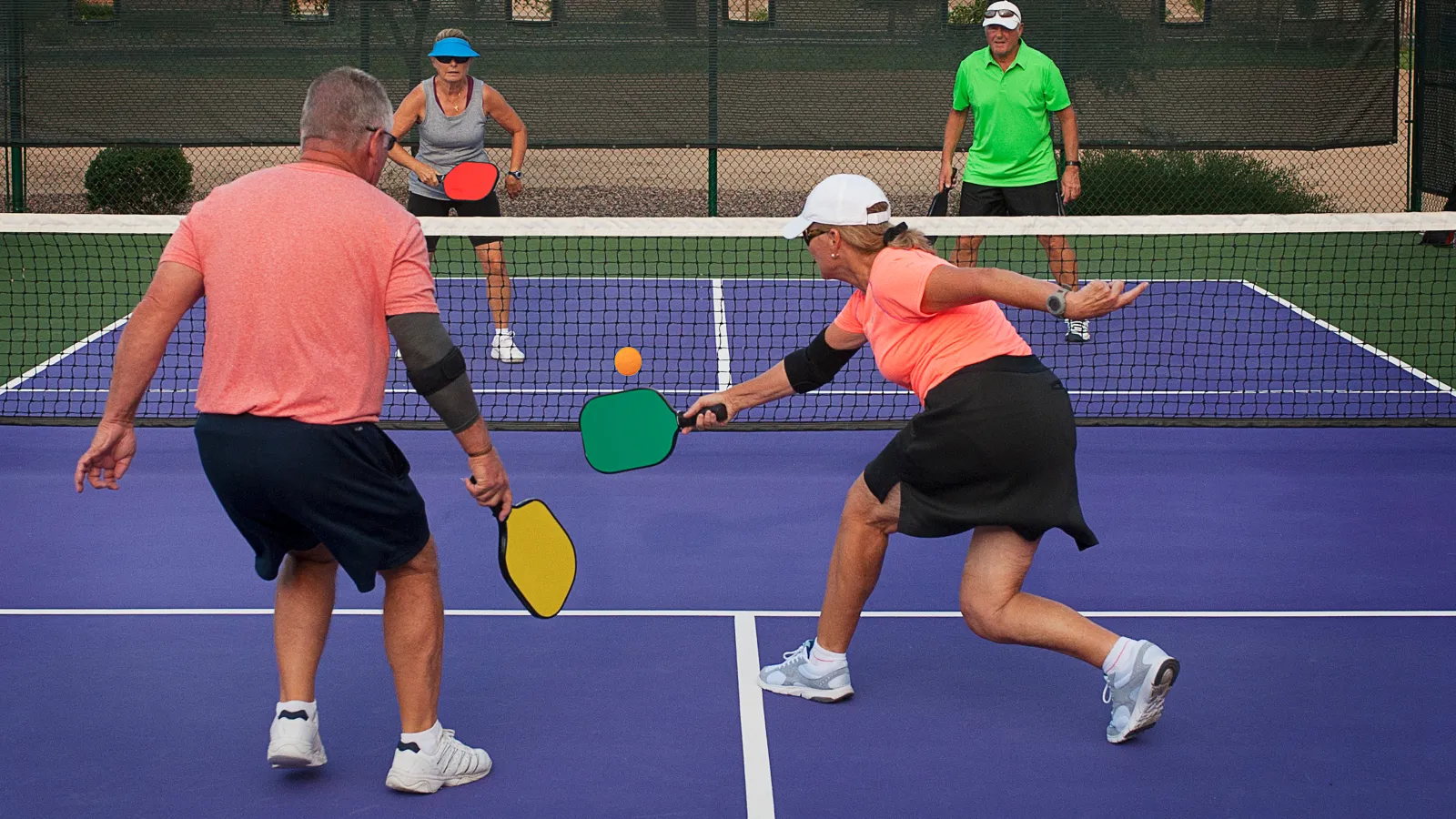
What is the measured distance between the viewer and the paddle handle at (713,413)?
4.46 metres

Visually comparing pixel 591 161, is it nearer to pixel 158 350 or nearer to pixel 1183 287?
pixel 1183 287

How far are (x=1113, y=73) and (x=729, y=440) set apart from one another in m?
7.50

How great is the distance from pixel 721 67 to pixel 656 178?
2632 mm

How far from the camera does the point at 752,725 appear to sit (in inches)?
167

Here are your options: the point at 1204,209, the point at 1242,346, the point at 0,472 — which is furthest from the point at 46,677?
the point at 1204,209

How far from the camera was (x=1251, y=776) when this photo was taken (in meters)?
3.96

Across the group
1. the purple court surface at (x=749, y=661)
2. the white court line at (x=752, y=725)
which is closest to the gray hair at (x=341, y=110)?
the purple court surface at (x=749, y=661)

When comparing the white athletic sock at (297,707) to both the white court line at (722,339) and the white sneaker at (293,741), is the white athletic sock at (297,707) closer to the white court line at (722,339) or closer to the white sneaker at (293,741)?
the white sneaker at (293,741)

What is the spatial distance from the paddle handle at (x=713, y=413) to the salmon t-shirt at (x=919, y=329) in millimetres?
494

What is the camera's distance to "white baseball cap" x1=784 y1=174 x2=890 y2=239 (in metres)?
4.05

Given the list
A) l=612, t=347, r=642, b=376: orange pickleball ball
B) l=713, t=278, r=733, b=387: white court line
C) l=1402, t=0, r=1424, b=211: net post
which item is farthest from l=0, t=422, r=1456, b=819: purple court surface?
l=1402, t=0, r=1424, b=211: net post

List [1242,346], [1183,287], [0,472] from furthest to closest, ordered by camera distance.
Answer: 1. [1183,287]
2. [1242,346]
3. [0,472]

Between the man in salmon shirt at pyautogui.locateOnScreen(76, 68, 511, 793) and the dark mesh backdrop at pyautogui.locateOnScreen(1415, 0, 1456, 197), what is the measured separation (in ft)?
38.8

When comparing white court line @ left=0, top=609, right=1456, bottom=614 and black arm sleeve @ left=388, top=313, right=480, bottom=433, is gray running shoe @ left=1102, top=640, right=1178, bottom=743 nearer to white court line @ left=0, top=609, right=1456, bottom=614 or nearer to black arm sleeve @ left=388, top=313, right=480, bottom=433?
white court line @ left=0, top=609, right=1456, bottom=614
